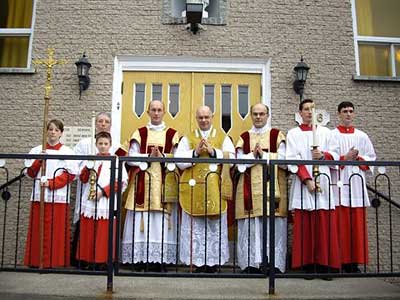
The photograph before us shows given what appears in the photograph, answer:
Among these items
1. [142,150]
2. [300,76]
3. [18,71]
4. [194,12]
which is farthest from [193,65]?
[18,71]

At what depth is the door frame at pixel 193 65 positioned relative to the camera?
7492 millimetres

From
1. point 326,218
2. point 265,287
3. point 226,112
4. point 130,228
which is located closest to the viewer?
point 265,287

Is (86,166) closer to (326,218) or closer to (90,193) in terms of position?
(90,193)

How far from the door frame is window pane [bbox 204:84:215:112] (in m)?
0.24

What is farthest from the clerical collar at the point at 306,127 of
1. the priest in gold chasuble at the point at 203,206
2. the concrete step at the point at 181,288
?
the concrete step at the point at 181,288

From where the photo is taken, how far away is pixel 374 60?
7.88 metres

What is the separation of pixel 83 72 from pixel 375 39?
4.44 metres

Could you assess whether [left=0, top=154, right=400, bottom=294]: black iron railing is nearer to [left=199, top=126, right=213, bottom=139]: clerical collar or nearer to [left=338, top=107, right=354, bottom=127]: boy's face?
[left=199, top=126, right=213, bottom=139]: clerical collar

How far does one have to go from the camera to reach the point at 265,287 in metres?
4.98

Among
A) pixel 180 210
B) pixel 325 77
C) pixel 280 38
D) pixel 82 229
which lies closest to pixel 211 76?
pixel 280 38

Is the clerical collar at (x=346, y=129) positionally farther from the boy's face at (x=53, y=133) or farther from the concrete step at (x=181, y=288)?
the boy's face at (x=53, y=133)

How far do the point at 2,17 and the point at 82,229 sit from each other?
3.93 m

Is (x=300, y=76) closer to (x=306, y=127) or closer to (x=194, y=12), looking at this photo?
(x=306, y=127)

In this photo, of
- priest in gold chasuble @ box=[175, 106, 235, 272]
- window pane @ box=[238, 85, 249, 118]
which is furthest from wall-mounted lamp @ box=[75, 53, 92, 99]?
window pane @ box=[238, 85, 249, 118]
